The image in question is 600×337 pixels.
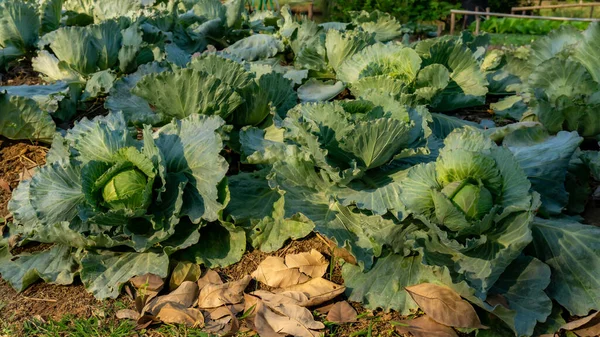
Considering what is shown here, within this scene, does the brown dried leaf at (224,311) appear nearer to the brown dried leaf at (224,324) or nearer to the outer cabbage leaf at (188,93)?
the brown dried leaf at (224,324)

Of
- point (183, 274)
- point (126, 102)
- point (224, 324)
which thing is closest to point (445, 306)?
point (224, 324)

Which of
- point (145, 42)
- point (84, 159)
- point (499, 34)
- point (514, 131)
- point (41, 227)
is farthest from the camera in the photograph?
point (499, 34)

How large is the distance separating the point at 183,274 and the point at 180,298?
0.15 meters

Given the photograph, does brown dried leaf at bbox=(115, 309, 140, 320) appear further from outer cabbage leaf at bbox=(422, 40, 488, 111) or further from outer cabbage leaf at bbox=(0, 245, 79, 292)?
outer cabbage leaf at bbox=(422, 40, 488, 111)

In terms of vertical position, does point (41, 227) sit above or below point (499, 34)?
above

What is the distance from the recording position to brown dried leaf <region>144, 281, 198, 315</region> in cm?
258

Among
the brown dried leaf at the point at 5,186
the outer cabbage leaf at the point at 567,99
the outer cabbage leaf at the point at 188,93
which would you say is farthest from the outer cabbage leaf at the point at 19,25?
the outer cabbage leaf at the point at 567,99

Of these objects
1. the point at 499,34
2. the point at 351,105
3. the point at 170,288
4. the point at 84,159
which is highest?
the point at 351,105

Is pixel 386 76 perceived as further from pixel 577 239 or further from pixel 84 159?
pixel 84 159

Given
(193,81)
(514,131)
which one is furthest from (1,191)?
(514,131)

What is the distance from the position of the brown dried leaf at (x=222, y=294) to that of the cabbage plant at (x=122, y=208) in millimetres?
155

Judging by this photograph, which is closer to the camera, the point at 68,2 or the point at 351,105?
the point at 351,105

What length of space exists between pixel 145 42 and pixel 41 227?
6.60 ft

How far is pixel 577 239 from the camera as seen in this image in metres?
2.56
